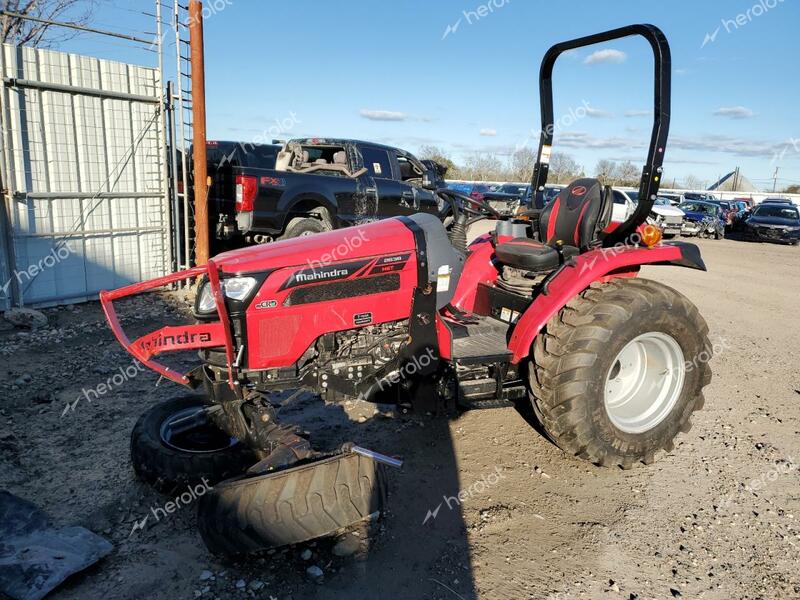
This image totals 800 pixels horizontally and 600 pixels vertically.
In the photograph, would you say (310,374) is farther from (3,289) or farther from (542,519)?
(3,289)

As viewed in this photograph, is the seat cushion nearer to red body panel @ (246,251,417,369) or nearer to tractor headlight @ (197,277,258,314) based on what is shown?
red body panel @ (246,251,417,369)

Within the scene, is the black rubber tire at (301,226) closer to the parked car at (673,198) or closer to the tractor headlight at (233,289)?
the tractor headlight at (233,289)

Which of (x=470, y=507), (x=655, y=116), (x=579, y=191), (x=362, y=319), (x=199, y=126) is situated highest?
(x=199, y=126)

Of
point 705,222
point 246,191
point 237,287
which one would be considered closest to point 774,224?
point 705,222

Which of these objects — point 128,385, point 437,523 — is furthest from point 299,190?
point 437,523

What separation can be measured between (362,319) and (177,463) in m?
1.21

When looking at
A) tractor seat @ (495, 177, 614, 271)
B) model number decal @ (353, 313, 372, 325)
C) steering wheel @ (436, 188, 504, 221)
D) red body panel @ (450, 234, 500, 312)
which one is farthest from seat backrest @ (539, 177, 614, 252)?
model number decal @ (353, 313, 372, 325)

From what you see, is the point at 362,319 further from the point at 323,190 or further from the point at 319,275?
the point at 323,190

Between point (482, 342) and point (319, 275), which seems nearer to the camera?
point (319, 275)

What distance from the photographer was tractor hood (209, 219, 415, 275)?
8.92 feet

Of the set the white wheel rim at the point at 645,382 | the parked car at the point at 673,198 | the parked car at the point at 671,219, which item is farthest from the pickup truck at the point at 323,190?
the parked car at the point at 673,198

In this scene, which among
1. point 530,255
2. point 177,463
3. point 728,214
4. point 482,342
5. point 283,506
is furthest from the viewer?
point 728,214

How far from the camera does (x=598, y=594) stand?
8.18 feet

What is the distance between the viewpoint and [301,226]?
8.20 m
